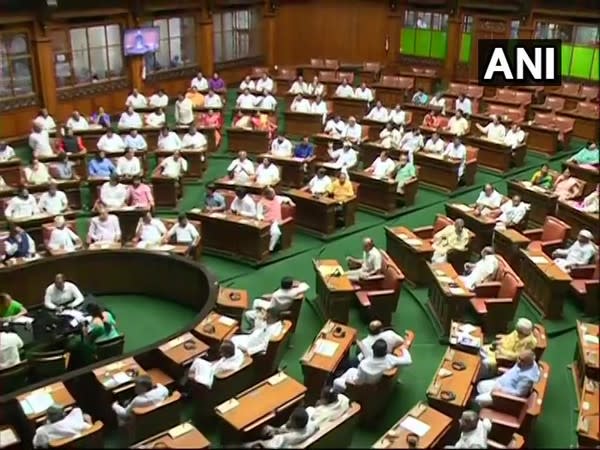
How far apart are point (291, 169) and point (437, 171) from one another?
3011 millimetres

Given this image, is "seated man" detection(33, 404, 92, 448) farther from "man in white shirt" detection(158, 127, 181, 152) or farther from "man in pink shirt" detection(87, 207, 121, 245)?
"man in white shirt" detection(158, 127, 181, 152)

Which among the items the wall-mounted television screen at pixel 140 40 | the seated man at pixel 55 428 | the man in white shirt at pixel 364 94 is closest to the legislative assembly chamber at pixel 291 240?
the seated man at pixel 55 428

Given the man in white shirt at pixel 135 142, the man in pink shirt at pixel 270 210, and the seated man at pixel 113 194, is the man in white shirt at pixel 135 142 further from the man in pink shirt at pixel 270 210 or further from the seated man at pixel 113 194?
the man in pink shirt at pixel 270 210

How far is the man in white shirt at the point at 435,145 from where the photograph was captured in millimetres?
14711

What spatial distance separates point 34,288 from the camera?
10.1 metres

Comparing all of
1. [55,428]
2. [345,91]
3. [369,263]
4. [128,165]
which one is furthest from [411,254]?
[345,91]

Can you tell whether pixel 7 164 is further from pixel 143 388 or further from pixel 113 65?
pixel 143 388

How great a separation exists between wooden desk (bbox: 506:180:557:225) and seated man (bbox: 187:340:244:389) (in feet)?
22.5

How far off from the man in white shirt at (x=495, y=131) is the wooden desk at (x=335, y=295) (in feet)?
23.8

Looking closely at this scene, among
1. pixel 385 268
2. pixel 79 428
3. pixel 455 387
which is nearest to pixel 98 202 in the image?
pixel 385 268

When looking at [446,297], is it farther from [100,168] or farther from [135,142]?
[135,142]

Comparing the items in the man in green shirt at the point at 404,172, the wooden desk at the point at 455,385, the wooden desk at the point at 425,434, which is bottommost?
the wooden desk at the point at 455,385

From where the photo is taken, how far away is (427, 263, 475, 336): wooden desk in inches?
361

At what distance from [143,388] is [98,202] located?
6.19m
